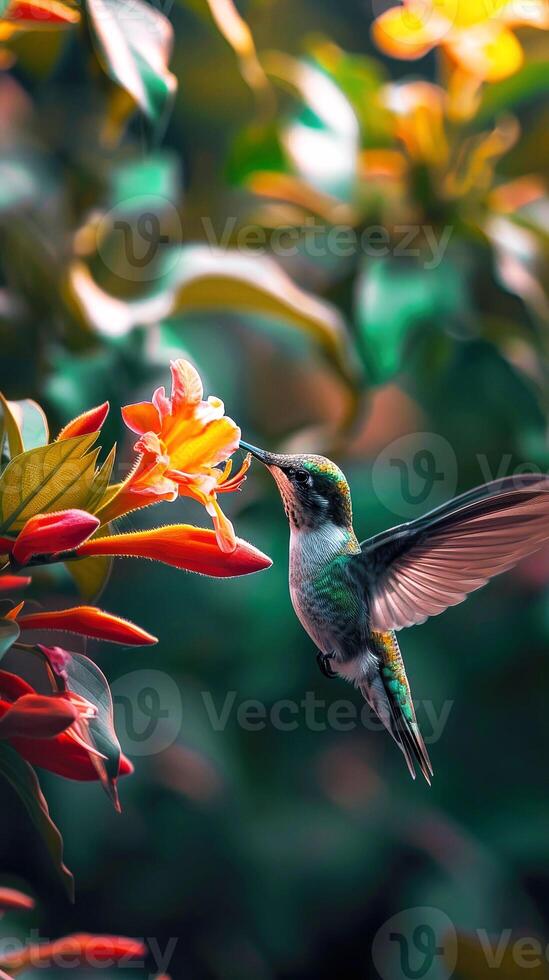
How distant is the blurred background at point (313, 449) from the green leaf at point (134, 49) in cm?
64

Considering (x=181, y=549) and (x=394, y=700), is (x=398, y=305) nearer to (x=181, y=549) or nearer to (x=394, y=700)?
(x=394, y=700)

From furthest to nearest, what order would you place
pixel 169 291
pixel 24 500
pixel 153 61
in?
pixel 169 291, pixel 153 61, pixel 24 500

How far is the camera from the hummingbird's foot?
1.05 m

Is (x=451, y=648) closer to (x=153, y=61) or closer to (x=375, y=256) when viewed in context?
(x=375, y=256)

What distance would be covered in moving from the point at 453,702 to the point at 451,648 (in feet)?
0.39

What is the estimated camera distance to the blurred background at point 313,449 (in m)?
1.97

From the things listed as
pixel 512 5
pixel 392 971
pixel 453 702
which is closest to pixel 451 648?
pixel 453 702

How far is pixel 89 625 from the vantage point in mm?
843

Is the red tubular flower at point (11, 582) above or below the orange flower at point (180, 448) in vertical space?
below

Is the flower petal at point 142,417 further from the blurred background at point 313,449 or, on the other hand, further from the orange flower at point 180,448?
the blurred background at point 313,449

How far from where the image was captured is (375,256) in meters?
2.01

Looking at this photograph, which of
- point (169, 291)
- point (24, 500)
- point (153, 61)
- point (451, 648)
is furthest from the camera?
point (451, 648)

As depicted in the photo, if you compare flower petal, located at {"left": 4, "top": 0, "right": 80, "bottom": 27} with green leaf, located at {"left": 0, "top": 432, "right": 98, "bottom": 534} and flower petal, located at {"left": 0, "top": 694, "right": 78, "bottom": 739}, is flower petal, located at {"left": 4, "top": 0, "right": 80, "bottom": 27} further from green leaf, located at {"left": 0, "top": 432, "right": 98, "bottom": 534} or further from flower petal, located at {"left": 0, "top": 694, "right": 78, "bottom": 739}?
flower petal, located at {"left": 0, "top": 694, "right": 78, "bottom": 739}

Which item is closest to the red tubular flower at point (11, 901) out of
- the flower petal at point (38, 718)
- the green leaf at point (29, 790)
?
the green leaf at point (29, 790)
